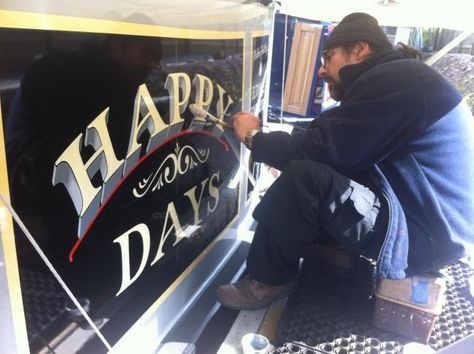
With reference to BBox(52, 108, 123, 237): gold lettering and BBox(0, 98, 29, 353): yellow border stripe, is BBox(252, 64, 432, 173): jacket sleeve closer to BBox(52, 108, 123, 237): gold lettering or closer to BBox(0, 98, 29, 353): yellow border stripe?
BBox(52, 108, 123, 237): gold lettering

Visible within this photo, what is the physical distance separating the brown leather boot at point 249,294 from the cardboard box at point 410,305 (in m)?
0.37

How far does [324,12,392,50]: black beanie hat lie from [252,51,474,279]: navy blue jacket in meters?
0.17

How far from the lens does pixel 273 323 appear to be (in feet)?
5.25

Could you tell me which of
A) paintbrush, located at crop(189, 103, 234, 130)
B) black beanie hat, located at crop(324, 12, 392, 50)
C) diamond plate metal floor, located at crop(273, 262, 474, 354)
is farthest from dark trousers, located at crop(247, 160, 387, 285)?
black beanie hat, located at crop(324, 12, 392, 50)

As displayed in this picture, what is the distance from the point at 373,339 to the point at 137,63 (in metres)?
1.23

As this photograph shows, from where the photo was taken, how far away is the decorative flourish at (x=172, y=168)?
47.2 inches

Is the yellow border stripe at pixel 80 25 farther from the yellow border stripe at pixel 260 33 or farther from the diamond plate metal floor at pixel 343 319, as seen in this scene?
the diamond plate metal floor at pixel 343 319

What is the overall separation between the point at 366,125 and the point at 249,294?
2.56 feet

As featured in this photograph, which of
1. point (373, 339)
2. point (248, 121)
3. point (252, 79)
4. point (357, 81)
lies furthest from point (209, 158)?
point (373, 339)

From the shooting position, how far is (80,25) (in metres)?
0.86

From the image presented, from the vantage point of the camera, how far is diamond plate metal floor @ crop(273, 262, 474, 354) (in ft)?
4.84

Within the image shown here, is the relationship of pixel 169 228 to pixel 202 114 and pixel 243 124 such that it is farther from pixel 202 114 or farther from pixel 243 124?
pixel 243 124

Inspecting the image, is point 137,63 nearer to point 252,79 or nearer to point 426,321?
point 252,79

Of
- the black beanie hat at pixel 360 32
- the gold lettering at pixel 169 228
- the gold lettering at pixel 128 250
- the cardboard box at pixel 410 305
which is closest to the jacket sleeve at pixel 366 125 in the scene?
the black beanie hat at pixel 360 32
